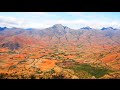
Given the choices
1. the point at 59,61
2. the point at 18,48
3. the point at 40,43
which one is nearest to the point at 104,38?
the point at 40,43

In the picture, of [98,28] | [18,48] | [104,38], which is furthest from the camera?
[98,28]
